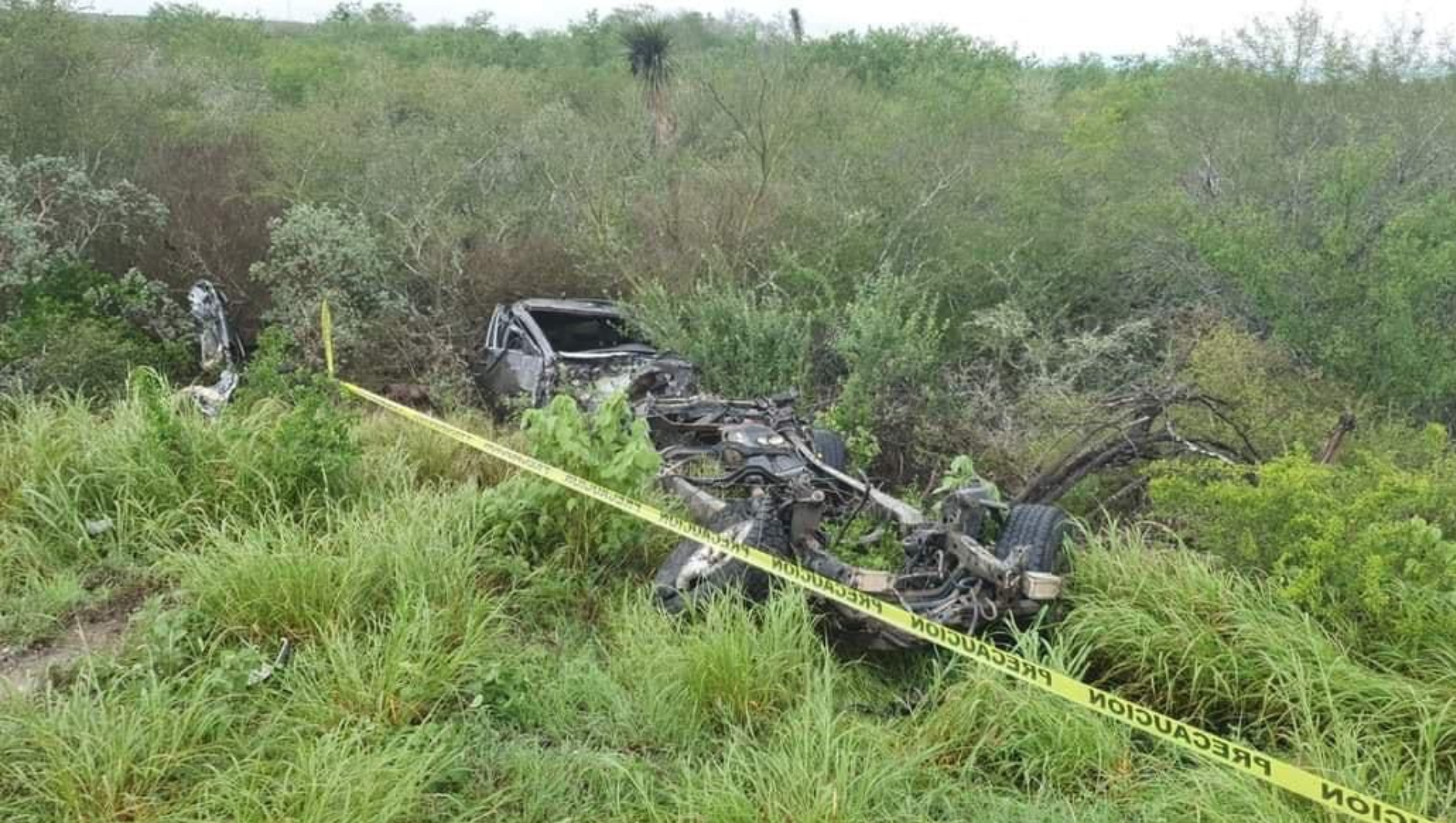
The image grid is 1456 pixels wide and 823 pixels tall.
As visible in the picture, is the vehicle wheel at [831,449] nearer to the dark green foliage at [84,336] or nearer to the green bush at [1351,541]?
the green bush at [1351,541]

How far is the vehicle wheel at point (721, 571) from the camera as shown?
4336mm

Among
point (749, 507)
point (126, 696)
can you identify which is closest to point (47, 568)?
point (126, 696)

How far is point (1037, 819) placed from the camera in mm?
3111

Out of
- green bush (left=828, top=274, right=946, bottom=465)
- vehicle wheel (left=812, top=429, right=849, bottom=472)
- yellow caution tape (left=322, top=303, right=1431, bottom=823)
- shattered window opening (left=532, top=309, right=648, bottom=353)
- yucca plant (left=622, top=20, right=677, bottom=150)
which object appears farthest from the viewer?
yucca plant (left=622, top=20, right=677, bottom=150)

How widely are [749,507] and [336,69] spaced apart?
78.1 ft

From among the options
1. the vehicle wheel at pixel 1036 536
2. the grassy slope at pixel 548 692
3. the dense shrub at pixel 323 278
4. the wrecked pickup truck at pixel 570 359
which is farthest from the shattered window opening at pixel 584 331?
the vehicle wheel at pixel 1036 536

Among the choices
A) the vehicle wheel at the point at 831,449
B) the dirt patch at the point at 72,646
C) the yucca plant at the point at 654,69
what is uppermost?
the yucca plant at the point at 654,69

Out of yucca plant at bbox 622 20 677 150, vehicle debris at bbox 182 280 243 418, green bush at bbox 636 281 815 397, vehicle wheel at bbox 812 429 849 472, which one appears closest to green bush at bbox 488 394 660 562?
vehicle wheel at bbox 812 429 849 472

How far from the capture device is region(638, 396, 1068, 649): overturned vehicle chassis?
4129 millimetres

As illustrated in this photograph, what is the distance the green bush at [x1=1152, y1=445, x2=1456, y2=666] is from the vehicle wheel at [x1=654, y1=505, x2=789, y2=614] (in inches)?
72.4

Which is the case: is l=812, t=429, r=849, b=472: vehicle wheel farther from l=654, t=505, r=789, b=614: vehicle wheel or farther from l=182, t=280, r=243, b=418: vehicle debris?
l=182, t=280, r=243, b=418: vehicle debris

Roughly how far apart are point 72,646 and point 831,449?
3.87m

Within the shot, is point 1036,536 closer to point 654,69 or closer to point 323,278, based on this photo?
point 323,278

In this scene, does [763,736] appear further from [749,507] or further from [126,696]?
[126,696]
